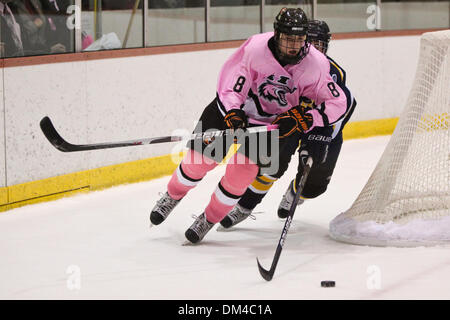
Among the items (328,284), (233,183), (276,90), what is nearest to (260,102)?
(276,90)

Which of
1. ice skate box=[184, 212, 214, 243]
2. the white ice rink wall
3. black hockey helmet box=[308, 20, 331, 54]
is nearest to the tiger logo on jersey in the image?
black hockey helmet box=[308, 20, 331, 54]

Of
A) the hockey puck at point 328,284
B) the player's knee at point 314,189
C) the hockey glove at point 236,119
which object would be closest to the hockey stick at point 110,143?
the hockey glove at point 236,119

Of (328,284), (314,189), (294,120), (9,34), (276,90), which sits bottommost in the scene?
(328,284)

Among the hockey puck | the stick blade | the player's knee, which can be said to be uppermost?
the player's knee

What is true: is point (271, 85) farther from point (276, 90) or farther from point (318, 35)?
point (318, 35)

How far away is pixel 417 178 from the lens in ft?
12.0

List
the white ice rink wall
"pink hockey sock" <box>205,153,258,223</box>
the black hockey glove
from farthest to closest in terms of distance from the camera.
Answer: the white ice rink wall
the black hockey glove
"pink hockey sock" <box>205,153,258,223</box>

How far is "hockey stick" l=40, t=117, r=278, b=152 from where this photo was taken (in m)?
3.24

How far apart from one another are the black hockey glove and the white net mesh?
26cm

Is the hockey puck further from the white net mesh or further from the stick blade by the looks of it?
the white net mesh

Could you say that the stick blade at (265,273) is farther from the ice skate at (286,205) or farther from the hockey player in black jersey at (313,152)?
the ice skate at (286,205)

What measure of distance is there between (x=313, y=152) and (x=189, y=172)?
1.73 ft
